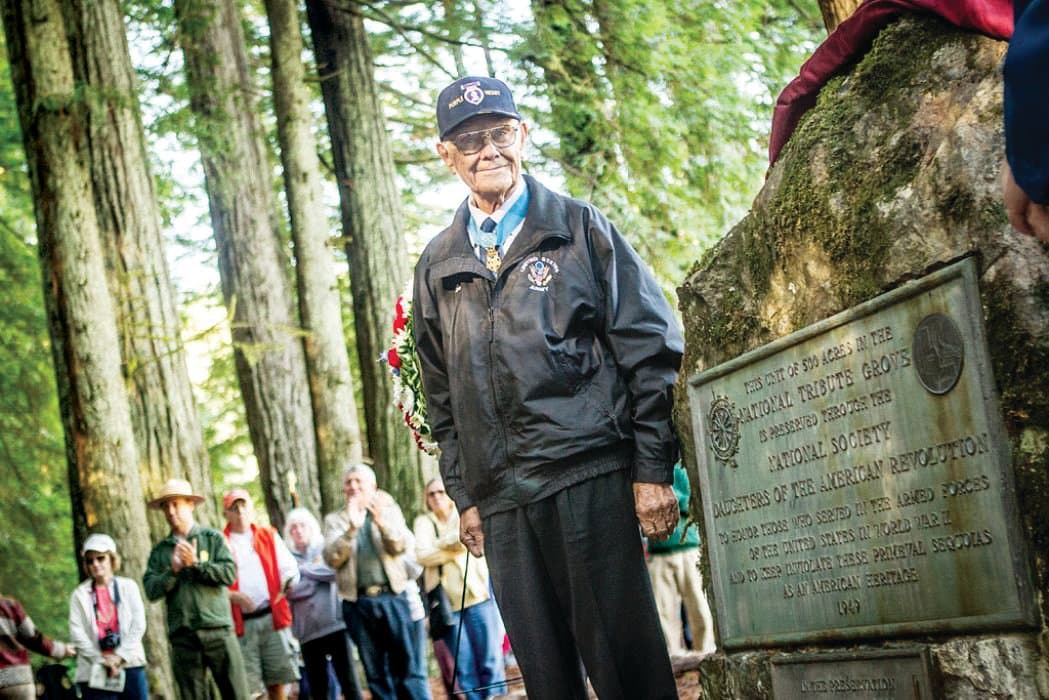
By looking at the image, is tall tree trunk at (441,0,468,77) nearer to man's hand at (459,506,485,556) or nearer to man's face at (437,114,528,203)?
man's face at (437,114,528,203)

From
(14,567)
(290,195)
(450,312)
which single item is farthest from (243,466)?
(450,312)

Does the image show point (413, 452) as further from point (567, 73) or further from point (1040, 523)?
point (1040, 523)

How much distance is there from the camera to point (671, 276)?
15.9 m

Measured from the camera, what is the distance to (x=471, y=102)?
5.22 m

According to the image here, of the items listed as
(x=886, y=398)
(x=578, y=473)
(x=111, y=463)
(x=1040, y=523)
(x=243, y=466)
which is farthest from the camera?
(x=243, y=466)

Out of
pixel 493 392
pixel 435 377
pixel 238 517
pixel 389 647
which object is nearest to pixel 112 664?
pixel 238 517

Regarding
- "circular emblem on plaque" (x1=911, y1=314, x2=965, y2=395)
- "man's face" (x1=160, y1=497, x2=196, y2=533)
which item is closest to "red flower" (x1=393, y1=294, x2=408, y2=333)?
"circular emblem on plaque" (x1=911, y1=314, x2=965, y2=395)

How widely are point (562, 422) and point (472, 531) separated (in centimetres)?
67

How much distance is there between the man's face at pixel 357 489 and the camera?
10.6 metres

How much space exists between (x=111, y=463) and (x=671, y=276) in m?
7.03

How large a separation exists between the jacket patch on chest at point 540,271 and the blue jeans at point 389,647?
5.72 metres

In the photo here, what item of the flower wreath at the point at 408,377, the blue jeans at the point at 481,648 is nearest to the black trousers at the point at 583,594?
the flower wreath at the point at 408,377

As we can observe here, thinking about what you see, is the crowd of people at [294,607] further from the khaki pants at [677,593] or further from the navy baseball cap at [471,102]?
the navy baseball cap at [471,102]

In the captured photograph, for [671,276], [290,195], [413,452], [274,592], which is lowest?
[274,592]
